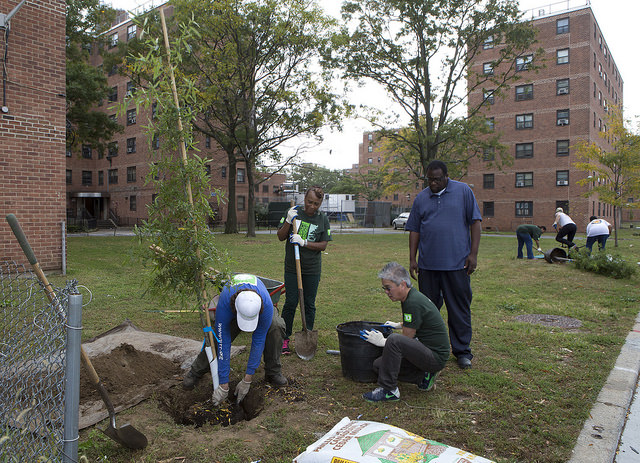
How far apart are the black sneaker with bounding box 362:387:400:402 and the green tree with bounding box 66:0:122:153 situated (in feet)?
78.3

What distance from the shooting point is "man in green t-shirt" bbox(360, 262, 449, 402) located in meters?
3.86

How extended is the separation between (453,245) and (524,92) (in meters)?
39.2

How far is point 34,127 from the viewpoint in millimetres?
9211

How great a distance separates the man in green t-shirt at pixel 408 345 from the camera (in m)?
3.86

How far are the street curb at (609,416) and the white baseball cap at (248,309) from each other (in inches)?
89.9

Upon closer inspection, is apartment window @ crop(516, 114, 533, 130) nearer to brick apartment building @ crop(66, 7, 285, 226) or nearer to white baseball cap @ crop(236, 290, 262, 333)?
brick apartment building @ crop(66, 7, 285, 226)

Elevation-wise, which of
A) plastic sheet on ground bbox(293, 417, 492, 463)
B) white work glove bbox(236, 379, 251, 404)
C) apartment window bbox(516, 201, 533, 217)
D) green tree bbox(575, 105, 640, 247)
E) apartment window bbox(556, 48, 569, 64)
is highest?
apartment window bbox(556, 48, 569, 64)

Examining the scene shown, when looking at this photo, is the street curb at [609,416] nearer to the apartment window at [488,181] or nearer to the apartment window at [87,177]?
the apartment window at [488,181]

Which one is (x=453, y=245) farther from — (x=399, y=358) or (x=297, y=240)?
(x=297, y=240)

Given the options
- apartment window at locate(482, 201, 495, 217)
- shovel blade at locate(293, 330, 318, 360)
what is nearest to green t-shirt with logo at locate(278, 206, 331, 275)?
shovel blade at locate(293, 330, 318, 360)

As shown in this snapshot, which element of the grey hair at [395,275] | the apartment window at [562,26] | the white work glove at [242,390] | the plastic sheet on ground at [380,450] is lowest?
the white work glove at [242,390]

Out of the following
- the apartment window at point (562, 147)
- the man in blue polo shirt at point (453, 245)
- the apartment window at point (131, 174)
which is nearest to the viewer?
the man in blue polo shirt at point (453, 245)

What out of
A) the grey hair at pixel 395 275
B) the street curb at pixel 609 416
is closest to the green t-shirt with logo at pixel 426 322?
the grey hair at pixel 395 275

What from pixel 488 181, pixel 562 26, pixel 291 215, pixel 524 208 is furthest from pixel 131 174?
pixel 291 215
